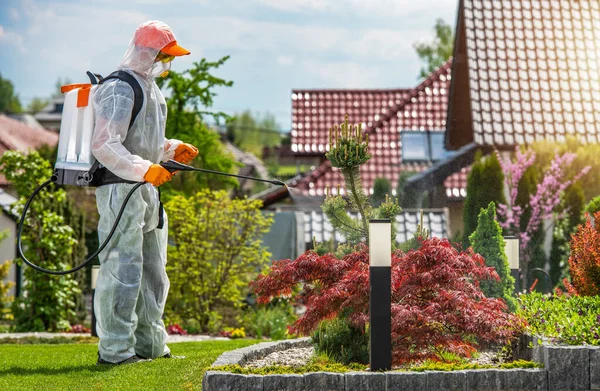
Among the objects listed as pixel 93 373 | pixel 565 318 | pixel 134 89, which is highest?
pixel 134 89

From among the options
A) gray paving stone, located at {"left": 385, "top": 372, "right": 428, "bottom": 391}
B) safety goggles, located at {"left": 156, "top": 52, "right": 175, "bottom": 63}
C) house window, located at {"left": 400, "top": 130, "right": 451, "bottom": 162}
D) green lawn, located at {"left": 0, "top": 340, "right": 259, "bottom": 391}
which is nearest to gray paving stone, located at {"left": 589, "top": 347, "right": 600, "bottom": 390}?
gray paving stone, located at {"left": 385, "top": 372, "right": 428, "bottom": 391}

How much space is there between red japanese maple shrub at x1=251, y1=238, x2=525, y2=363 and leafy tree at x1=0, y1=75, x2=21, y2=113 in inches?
3588

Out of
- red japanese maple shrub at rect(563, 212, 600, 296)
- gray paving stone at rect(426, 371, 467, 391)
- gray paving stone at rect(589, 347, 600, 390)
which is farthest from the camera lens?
red japanese maple shrub at rect(563, 212, 600, 296)

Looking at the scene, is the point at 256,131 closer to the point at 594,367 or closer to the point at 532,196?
A: the point at 532,196

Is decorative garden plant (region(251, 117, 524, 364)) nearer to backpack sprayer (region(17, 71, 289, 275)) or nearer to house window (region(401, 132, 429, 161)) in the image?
backpack sprayer (region(17, 71, 289, 275))

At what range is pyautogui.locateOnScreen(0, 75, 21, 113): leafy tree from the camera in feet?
313

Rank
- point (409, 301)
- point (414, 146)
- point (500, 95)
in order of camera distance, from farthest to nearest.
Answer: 1. point (414, 146)
2. point (500, 95)
3. point (409, 301)

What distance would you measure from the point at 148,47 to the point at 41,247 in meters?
7.02

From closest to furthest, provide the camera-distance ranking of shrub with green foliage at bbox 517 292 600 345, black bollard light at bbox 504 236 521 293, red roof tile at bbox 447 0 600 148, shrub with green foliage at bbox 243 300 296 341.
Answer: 1. shrub with green foliage at bbox 517 292 600 345
2. black bollard light at bbox 504 236 521 293
3. shrub with green foliage at bbox 243 300 296 341
4. red roof tile at bbox 447 0 600 148

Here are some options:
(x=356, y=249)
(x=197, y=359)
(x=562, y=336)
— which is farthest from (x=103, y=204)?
(x=562, y=336)

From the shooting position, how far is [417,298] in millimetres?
7133

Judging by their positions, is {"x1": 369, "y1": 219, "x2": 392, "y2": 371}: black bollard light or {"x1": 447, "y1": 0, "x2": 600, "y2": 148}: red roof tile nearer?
{"x1": 369, "y1": 219, "x2": 392, "y2": 371}: black bollard light

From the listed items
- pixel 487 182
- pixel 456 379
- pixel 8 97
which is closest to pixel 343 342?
pixel 456 379

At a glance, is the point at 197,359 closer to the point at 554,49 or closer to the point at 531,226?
the point at 531,226
